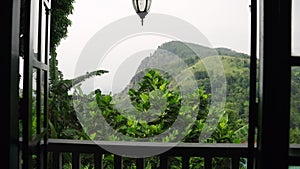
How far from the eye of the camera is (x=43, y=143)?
6.31 feet

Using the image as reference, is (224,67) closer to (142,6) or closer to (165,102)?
(165,102)

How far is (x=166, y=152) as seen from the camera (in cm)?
227

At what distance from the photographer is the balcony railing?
2.27 metres

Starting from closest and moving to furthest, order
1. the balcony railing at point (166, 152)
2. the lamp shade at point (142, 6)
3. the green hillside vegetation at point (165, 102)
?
the balcony railing at point (166, 152), the lamp shade at point (142, 6), the green hillside vegetation at point (165, 102)

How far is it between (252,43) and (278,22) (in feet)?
1.06

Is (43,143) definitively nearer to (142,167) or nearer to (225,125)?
(142,167)

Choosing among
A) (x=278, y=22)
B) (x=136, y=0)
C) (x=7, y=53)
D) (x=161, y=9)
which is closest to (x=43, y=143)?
(x=7, y=53)

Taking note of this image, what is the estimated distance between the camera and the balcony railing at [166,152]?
7.46 ft

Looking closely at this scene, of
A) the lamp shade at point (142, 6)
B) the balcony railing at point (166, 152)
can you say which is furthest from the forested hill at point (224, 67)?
the balcony railing at point (166, 152)

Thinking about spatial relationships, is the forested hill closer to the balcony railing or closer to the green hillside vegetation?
the green hillside vegetation

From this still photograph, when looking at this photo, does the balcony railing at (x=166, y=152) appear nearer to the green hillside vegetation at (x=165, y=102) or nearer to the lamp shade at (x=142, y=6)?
the lamp shade at (x=142, y=6)

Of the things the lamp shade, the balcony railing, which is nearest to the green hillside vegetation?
the lamp shade

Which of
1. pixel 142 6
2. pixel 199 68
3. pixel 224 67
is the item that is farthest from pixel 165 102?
pixel 142 6

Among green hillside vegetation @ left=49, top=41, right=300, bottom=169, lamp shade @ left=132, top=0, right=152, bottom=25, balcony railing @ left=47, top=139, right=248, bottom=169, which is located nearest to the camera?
balcony railing @ left=47, top=139, right=248, bottom=169
